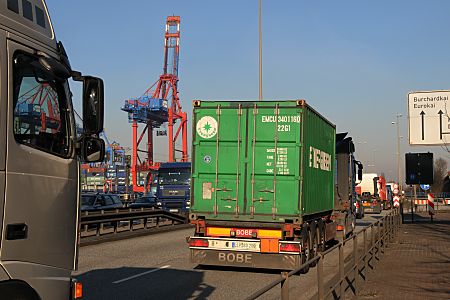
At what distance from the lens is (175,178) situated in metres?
29.1

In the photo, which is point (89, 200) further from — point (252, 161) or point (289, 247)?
point (289, 247)

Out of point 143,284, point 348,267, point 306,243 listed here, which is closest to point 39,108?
point 348,267

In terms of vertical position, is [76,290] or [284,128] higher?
[284,128]

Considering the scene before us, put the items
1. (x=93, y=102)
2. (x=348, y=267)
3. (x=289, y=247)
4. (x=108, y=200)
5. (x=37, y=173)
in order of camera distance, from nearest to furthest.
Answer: (x=37, y=173) < (x=93, y=102) < (x=348, y=267) < (x=289, y=247) < (x=108, y=200)

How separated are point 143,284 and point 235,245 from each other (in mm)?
2197

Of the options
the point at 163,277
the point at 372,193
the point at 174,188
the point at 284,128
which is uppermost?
the point at 284,128

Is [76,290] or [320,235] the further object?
[320,235]

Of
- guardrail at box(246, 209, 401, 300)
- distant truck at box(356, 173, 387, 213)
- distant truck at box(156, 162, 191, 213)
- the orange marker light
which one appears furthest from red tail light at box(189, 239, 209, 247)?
distant truck at box(356, 173, 387, 213)

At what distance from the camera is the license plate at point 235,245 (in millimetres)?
11289

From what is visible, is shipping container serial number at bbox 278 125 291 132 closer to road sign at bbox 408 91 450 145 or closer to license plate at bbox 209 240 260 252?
license plate at bbox 209 240 260 252

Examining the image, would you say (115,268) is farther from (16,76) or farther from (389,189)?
(389,189)

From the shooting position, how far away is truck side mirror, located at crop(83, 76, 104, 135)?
4.33 metres

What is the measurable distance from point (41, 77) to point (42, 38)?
354mm

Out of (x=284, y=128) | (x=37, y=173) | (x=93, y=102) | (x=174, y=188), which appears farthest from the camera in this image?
(x=174, y=188)
